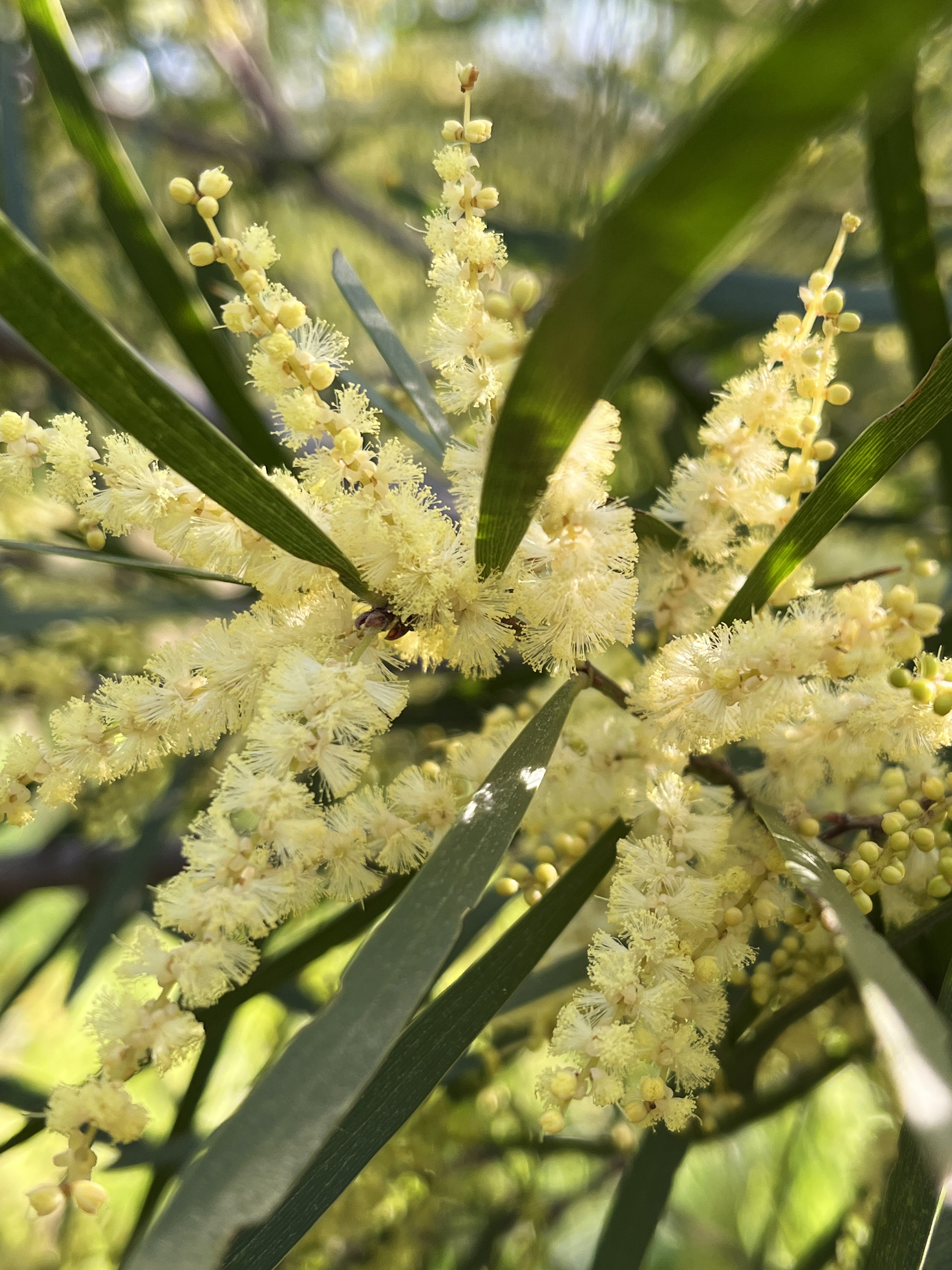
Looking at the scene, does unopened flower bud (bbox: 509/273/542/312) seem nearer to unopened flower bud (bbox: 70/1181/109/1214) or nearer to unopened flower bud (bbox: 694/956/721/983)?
unopened flower bud (bbox: 694/956/721/983)

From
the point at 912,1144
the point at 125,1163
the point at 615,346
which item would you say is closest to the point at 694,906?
the point at 912,1144

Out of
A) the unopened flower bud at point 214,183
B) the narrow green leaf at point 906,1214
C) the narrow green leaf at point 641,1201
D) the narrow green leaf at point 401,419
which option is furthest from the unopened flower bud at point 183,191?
the narrow green leaf at point 641,1201

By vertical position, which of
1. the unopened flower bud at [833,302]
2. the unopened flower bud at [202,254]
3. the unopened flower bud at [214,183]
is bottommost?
the unopened flower bud at [202,254]

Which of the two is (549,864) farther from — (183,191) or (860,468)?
(183,191)

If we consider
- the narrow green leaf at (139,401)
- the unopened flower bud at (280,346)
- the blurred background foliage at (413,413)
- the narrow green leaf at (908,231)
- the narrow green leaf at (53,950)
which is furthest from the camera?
the narrow green leaf at (53,950)

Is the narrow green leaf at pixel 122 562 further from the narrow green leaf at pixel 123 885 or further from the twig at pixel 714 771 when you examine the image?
the narrow green leaf at pixel 123 885

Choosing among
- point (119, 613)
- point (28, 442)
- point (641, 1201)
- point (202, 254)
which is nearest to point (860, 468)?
point (202, 254)

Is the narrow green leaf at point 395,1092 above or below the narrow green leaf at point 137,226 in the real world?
below
